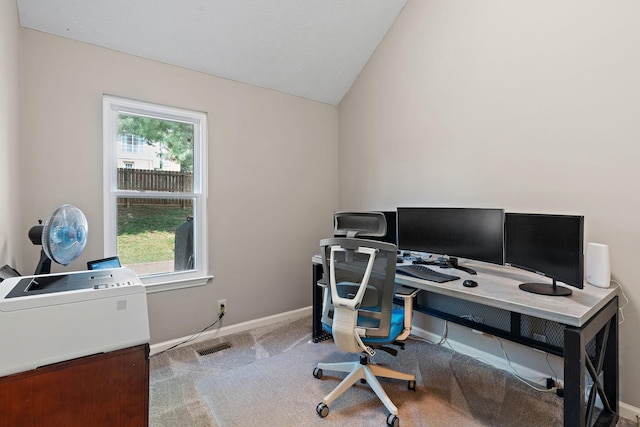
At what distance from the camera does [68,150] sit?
2.17 meters

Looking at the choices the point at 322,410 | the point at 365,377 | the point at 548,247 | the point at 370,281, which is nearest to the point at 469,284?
the point at 548,247

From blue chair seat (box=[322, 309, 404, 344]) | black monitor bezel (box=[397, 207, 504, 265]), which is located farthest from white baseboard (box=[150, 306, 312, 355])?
black monitor bezel (box=[397, 207, 504, 265])

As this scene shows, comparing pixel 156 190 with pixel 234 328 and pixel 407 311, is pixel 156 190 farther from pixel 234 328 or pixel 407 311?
pixel 407 311

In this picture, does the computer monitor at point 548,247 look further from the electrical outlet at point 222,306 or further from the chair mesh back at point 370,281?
the electrical outlet at point 222,306

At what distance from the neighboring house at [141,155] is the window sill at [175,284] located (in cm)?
96

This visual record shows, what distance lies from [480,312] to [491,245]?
2.10 ft

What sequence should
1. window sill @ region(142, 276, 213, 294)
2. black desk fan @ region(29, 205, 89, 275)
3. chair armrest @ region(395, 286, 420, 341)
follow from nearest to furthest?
black desk fan @ region(29, 205, 89, 275)
chair armrest @ region(395, 286, 420, 341)
window sill @ region(142, 276, 213, 294)

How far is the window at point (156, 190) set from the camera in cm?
237

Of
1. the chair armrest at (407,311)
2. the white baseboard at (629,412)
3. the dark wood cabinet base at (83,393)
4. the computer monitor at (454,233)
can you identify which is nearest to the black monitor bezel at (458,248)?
the computer monitor at (454,233)

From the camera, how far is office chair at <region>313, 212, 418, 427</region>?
69.1 inches

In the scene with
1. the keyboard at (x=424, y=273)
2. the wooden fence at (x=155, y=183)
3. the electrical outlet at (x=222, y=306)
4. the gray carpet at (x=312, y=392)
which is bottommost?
A: the gray carpet at (x=312, y=392)

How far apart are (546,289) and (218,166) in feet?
8.52

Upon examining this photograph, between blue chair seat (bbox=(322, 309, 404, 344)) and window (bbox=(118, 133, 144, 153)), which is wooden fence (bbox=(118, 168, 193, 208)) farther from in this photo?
blue chair seat (bbox=(322, 309, 404, 344))

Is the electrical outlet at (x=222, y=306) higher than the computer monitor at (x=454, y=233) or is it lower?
lower
